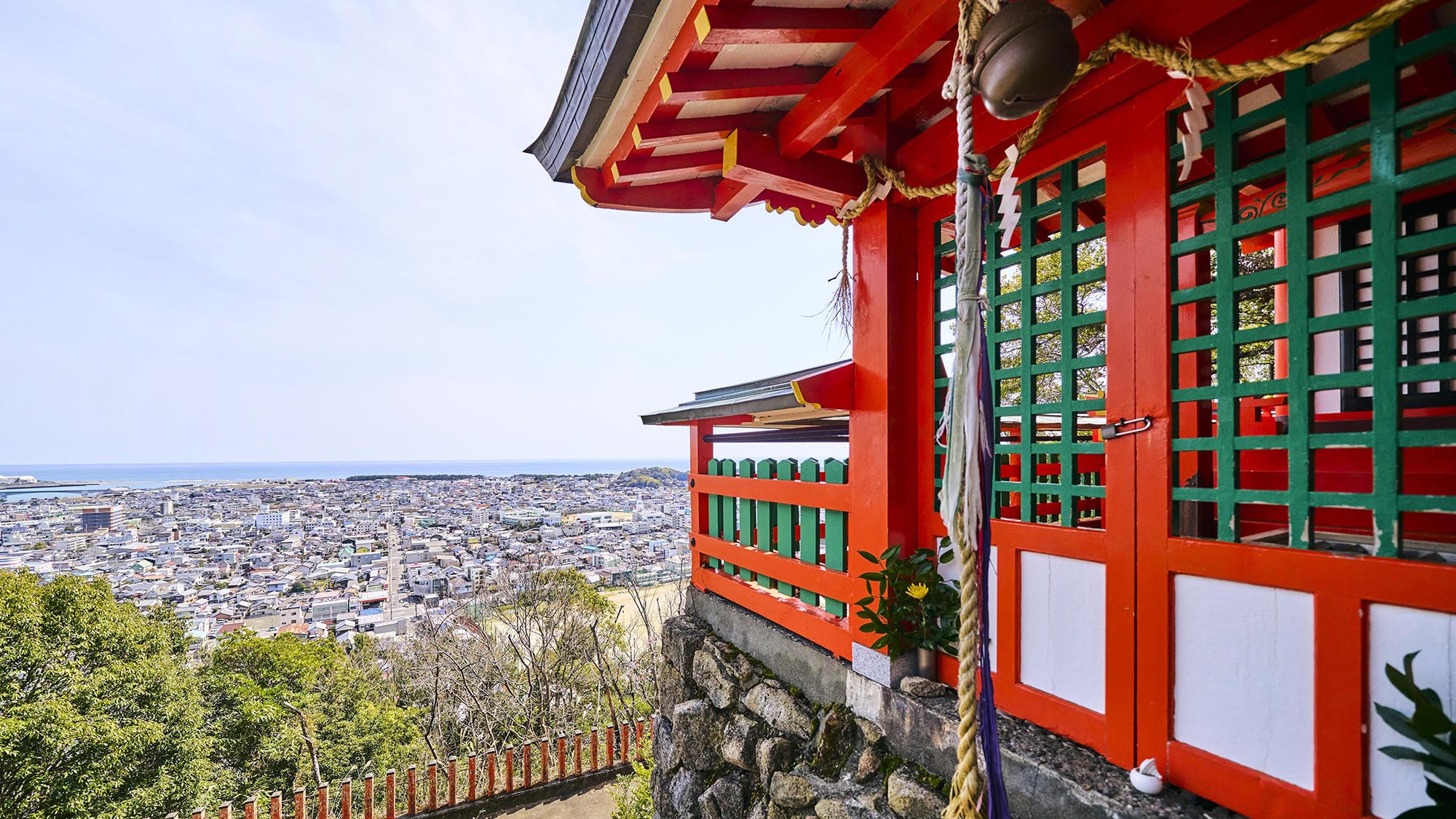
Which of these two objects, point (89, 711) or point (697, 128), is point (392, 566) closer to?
point (89, 711)

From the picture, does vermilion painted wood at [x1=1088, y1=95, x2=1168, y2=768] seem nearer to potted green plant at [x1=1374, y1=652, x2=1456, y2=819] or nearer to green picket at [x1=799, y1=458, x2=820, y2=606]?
potted green plant at [x1=1374, y1=652, x2=1456, y2=819]

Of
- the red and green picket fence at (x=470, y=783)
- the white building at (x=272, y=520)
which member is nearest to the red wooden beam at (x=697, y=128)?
the red and green picket fence at (x=470, y=783)

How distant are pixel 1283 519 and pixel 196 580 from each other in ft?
113

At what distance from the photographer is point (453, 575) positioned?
880 inches

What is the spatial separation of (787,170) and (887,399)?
1.09m

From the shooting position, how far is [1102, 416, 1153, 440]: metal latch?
167 centimetres

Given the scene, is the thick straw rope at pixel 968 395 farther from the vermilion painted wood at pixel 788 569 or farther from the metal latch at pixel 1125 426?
the vermilion painted wood at pixel 788 569

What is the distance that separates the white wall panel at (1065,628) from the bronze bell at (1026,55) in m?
1.42

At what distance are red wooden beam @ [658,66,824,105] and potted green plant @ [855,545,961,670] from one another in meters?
1.89

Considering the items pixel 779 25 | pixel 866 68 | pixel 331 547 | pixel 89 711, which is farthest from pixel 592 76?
pixel 331 547

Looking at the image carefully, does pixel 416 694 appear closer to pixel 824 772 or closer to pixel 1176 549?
pixel 824 772

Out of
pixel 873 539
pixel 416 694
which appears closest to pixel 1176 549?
pixel 873 539

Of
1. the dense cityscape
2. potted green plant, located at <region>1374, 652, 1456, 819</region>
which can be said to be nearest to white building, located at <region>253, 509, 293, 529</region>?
the dense cityscape

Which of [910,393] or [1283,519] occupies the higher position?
[910,393]
